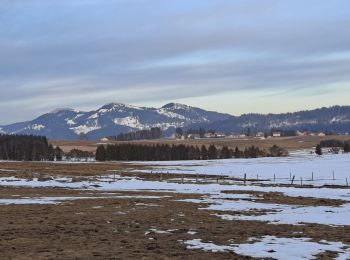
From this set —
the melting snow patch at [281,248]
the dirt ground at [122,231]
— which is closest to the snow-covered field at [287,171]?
the dirt ground at [122,231]

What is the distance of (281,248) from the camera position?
15.1m

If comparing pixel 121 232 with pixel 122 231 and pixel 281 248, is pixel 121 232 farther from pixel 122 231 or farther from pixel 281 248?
pixel 281 248

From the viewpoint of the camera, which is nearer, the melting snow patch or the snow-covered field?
the melting snow patch

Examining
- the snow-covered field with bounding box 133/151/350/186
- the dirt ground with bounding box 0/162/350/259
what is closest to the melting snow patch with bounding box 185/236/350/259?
the dirt ground with bounding box 0/162/350/259

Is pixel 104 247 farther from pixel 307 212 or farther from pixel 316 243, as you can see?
pixel 307 212

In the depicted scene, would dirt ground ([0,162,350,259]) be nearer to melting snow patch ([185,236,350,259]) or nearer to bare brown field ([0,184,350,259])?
bare brown field ([0,184,350,259])

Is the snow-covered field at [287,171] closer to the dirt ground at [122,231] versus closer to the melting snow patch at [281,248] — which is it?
the dirt ground at [122,231]

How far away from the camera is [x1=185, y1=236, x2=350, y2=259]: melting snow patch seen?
1406cm

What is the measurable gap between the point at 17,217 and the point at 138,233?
6.93m

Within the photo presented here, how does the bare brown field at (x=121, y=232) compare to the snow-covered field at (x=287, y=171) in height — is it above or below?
above

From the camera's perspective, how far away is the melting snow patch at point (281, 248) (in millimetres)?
14062

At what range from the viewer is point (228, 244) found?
51.7 feet

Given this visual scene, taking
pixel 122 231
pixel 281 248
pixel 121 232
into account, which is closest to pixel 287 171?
pixel 122 231

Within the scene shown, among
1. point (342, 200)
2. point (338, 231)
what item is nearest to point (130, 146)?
point (342, 200)
